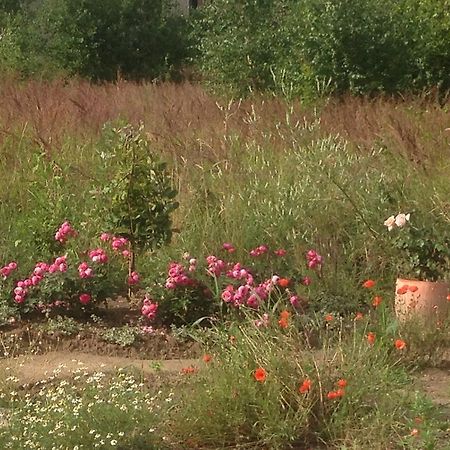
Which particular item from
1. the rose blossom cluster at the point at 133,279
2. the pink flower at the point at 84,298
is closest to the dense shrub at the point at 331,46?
the rose blossom cluster at the point at 133,279

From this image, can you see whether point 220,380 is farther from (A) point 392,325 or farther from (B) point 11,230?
(B) point 11,230

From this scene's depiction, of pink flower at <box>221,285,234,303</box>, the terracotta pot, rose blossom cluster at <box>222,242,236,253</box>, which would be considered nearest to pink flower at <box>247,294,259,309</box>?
pink flower at <box>221,285,234,303</box>

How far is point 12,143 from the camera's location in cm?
971

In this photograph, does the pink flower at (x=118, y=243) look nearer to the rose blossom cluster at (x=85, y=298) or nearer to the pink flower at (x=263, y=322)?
the rose blossom cluster at (x=85, y=298)

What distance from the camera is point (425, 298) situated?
19.6ft

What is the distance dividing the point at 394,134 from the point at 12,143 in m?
3.56

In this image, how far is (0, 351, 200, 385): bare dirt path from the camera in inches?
206

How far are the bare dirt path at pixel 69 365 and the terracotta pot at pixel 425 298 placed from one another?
1.28m

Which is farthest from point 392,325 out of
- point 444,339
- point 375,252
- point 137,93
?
Result: point 137,93

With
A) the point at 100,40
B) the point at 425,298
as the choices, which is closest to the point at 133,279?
the point at 425,298

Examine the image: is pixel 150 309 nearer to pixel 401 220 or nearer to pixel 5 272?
pixel 5 272

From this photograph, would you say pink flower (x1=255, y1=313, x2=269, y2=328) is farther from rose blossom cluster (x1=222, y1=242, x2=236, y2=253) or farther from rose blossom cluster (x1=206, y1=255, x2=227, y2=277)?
rose blossom cluster (x1=222, y1=242, x2=236, y2=253)

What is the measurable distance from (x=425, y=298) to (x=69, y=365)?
2080 millimetres

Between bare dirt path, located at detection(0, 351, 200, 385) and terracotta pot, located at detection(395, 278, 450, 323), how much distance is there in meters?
1.28
